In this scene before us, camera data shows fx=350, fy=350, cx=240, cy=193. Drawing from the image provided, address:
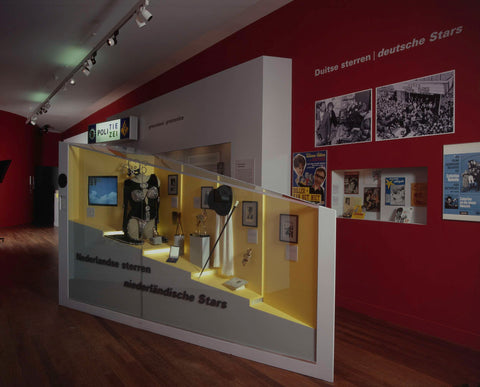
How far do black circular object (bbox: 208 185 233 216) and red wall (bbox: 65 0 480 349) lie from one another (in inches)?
60.0

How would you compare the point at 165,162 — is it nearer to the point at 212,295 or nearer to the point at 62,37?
the point at 212,295

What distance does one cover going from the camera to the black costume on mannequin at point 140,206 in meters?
2.95

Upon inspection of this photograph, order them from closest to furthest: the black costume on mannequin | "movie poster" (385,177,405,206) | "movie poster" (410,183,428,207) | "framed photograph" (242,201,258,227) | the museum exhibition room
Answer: the museum exhibition room
"framed photograph" (242,201,258,227)
the black costume on mannequin
"movie poster" (410,183,428,207)
"movie poster" (385,177,405,206)

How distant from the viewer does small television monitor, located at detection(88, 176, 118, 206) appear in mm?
3212

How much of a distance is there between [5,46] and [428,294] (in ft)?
22.1

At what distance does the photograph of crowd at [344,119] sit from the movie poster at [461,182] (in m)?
0.75

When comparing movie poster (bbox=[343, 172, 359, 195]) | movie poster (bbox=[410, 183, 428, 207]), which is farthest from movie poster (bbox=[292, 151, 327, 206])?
movie poster (bbox=[410, 183, 428, 207])

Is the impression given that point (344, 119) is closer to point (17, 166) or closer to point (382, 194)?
point (382, 194)

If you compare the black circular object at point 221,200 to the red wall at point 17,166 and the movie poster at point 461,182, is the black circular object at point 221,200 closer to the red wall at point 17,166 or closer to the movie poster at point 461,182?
the movie poster at point 461,182

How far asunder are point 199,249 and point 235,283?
1.25 feet

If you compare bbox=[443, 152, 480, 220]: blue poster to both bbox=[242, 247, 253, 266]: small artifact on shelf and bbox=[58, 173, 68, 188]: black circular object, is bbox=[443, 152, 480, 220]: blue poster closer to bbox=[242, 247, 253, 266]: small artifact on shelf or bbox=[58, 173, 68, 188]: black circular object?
bbox=[242, 247, 253, 266]: small artifact on shelf

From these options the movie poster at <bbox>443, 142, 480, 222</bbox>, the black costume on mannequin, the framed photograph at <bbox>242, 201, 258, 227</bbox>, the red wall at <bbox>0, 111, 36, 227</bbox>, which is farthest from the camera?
the red wall at <bbox>0, 111, 36, 227</bbox>

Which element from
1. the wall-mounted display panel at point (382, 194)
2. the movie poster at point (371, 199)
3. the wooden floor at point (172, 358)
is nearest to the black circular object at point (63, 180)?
the wooden floor at point (172, 358)

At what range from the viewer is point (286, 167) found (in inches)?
157
